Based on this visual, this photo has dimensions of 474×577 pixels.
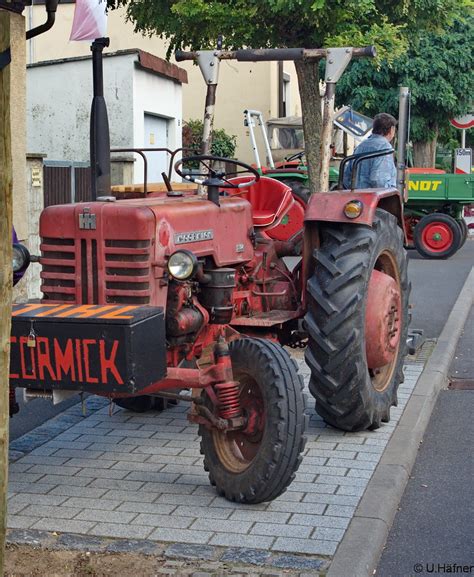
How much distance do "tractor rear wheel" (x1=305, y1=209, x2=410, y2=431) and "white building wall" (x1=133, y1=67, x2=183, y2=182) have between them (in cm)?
993

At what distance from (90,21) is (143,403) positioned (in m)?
2.98

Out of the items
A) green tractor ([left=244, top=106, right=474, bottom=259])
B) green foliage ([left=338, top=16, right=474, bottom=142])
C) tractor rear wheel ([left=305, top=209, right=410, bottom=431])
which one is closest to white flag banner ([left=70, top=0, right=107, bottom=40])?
tractor rear wheel ([left=305, top=209, right=410, bottom=431])

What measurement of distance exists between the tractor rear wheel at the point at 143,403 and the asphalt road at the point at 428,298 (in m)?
0.55

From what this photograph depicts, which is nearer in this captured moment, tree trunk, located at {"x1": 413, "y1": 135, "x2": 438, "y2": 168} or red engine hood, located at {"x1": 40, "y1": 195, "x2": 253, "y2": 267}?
red engine hood, located at {"x1": 40, "y1": 195, "x2": 253, "y2": 267}

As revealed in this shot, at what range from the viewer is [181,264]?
544 cm

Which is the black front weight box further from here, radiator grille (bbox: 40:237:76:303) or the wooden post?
the wooden post

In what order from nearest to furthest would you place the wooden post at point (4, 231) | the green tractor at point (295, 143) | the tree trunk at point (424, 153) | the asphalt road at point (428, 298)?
the wooden post at point (4, 231) → the asphalt road at point (428, 298) → the green tractor at point (295, 143) → the tree trunk at point (424, 153)

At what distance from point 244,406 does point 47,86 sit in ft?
40.2

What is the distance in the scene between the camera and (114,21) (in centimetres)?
2980

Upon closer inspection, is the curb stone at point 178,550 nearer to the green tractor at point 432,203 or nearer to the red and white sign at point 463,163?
the green tractor at point 432,203

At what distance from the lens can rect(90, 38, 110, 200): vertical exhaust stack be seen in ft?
22.6

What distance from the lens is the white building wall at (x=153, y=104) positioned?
16875 millimetres

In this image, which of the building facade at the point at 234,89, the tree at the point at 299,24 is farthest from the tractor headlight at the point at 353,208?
the building facade at the point at 234,89

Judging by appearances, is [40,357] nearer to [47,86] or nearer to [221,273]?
[221,273]
